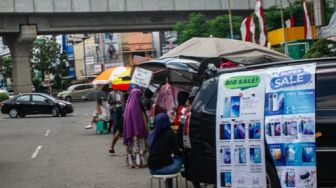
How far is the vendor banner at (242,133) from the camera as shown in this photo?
6266mm

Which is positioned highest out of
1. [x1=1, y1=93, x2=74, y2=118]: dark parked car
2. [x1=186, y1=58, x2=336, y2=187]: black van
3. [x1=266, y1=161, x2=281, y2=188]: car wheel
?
[x1=186, y1=58, x2=336, y2=187]: black van

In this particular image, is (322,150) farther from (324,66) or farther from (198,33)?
(198,33)

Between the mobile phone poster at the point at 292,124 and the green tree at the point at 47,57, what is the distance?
68.4 m

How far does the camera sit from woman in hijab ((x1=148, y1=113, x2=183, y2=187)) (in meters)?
8.59

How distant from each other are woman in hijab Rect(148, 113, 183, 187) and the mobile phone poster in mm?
2570

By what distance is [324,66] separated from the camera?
22.5 ft

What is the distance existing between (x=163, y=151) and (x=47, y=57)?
66.3 m

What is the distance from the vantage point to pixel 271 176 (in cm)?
690

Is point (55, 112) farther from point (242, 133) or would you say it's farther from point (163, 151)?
point (242, 133)

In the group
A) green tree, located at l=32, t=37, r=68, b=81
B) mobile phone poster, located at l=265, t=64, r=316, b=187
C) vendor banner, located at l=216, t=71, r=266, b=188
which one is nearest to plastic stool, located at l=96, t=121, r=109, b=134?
vendor banner, located at l=216, t=71, r=266, b=188

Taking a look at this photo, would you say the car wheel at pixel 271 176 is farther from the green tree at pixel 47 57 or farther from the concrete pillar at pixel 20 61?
the green tree at pixel 47 57

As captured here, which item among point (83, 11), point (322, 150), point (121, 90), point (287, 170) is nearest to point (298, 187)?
point (287, 170)

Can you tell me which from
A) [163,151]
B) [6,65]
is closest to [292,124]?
[163,151]

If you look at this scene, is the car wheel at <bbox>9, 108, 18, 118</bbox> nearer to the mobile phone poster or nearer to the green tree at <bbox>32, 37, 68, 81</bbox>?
the mobile phone poster
